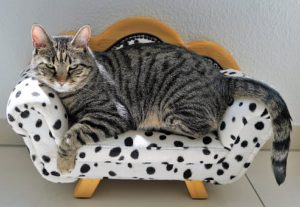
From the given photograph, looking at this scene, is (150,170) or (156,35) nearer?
(150,170)

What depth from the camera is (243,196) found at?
69.7 inches

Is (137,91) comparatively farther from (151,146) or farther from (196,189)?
(196,189)

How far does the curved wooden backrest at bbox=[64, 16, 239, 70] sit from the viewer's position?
1.93 meters

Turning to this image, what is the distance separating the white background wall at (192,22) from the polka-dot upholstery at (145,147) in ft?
1.72

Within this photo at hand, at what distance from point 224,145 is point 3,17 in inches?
51.2

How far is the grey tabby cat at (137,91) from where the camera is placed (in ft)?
4.97

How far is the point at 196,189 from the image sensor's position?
1.71 meters

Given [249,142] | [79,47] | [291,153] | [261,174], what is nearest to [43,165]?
[79,47]

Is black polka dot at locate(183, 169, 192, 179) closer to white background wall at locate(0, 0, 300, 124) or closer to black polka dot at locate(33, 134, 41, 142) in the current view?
black polka dot at locate(33, 134, 41, 142)

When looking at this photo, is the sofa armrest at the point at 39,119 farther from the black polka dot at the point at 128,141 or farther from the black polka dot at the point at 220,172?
the black polka dot at the point at 220,172

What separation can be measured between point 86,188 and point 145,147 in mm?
357

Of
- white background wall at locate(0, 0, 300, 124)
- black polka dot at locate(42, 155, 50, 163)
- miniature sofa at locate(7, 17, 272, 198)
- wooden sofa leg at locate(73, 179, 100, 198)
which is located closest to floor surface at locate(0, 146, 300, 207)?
wooden sofa leg at locate(73, 179, 100, 198)

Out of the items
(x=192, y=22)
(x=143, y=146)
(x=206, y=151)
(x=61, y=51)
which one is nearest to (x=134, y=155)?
(x=143, y=146)

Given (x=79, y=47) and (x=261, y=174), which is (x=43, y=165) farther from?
(x=261, y=174)
